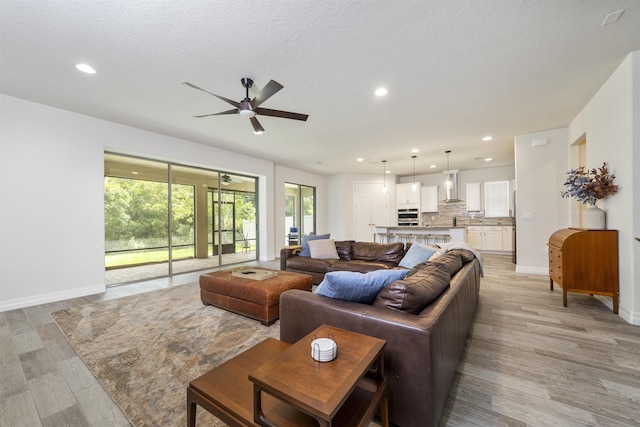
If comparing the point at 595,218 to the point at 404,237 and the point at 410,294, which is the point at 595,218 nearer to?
the point at 404,237

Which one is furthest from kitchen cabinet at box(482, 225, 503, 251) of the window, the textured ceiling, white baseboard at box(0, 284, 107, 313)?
white baseboard at box(0, 284, 107, 313)

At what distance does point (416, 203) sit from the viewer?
29.7 ft

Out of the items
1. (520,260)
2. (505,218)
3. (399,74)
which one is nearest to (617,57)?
(399,74)

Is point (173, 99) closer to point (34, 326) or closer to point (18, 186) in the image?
point (18, 186)

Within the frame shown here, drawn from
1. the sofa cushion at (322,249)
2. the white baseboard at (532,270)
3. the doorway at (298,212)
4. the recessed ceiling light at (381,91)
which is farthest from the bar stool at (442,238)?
the doorway at (298,212)

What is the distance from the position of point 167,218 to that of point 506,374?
5.86 meters

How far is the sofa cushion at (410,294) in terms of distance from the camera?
150 centimetres

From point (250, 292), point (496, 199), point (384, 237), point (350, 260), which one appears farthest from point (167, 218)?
point (496, 199)

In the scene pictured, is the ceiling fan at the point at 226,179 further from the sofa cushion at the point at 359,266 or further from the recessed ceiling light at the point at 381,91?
the recessed ceiling light at the point at 381,91

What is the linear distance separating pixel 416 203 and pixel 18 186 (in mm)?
9462

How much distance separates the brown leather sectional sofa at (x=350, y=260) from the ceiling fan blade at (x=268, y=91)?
9.00 feet

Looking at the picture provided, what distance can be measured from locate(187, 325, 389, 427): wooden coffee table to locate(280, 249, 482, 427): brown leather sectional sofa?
0.44 ft

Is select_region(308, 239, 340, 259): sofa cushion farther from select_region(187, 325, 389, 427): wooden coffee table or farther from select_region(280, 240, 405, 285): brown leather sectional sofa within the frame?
select_region(187, 325, 389, 427): wooden coffee table

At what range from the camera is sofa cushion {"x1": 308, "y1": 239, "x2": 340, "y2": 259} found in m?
4.71
